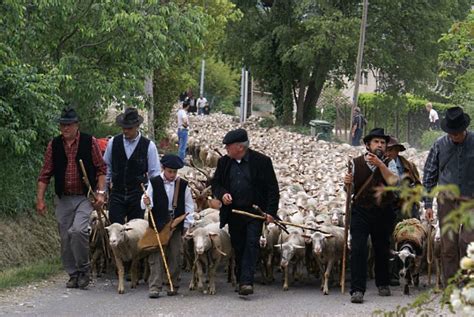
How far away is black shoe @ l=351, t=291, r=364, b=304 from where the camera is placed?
10719mm

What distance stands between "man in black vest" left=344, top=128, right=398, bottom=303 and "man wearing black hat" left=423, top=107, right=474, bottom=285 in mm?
861

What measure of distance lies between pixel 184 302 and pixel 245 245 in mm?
944

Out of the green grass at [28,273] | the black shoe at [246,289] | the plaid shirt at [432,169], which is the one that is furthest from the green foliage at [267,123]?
the plaid shirt at [432,169]

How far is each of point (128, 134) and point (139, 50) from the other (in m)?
4.22

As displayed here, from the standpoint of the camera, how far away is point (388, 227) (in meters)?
11.1

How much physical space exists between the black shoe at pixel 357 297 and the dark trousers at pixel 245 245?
1.13 m

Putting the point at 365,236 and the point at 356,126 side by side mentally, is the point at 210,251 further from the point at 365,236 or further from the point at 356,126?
the point at 356,126

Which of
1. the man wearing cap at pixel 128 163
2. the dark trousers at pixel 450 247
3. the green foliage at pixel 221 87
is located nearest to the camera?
the dark trousers at pixel 450 247

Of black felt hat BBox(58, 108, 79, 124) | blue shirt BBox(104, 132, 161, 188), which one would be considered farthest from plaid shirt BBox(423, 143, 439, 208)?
black felt hat BBox(58, 108, 79, 124)

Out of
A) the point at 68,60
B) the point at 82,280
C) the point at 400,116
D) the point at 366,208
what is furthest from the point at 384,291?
the point at 400,116

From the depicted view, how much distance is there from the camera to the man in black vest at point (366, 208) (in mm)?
10602

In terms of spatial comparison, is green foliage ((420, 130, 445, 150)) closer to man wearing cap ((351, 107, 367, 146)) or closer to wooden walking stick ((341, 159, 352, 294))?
man wearing cap ((351, 107, 367, 146))

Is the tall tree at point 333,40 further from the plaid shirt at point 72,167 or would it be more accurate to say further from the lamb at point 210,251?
the plaid shirt at point 72,167

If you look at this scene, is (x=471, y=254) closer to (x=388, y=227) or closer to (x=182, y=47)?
Answer: (x=388, y=227)
